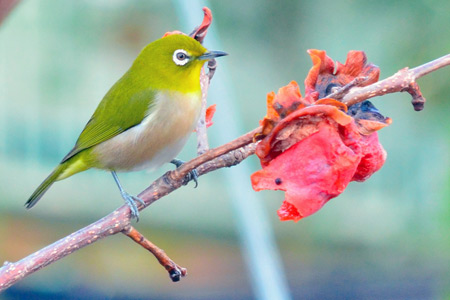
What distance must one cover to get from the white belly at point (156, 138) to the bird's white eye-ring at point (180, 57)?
8 cm

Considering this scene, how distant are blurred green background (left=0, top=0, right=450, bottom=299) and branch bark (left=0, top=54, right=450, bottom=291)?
2.53 meters

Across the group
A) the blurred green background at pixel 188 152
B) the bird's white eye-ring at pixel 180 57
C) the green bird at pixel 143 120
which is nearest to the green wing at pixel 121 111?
the green bird at pixel 143 120

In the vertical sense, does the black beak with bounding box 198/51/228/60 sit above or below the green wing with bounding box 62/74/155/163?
above

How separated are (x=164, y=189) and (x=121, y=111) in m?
0.50

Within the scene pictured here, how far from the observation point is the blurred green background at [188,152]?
3.43 m

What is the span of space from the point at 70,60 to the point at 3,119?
0.48m

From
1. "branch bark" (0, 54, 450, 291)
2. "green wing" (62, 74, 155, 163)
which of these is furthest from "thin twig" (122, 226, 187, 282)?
"green wing" (62, 74, 155, 163)

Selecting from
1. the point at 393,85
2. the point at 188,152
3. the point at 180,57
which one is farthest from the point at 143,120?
the point at 188,152

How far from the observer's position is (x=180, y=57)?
3.57 ft

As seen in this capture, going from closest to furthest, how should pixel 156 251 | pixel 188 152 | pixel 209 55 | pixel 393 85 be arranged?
pixel 393 85 → pixel 156 251 → pixel 209 55 → pixel 188 152

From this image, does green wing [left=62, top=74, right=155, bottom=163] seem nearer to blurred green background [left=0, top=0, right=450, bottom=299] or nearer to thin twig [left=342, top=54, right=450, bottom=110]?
thin twig [left=342, top=54, right=450, bottom=110]

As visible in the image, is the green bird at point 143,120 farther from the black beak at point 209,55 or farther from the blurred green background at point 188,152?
the blurred green background at point 188,152

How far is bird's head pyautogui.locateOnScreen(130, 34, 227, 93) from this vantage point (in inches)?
42.8

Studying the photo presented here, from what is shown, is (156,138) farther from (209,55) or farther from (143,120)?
(209,55)
